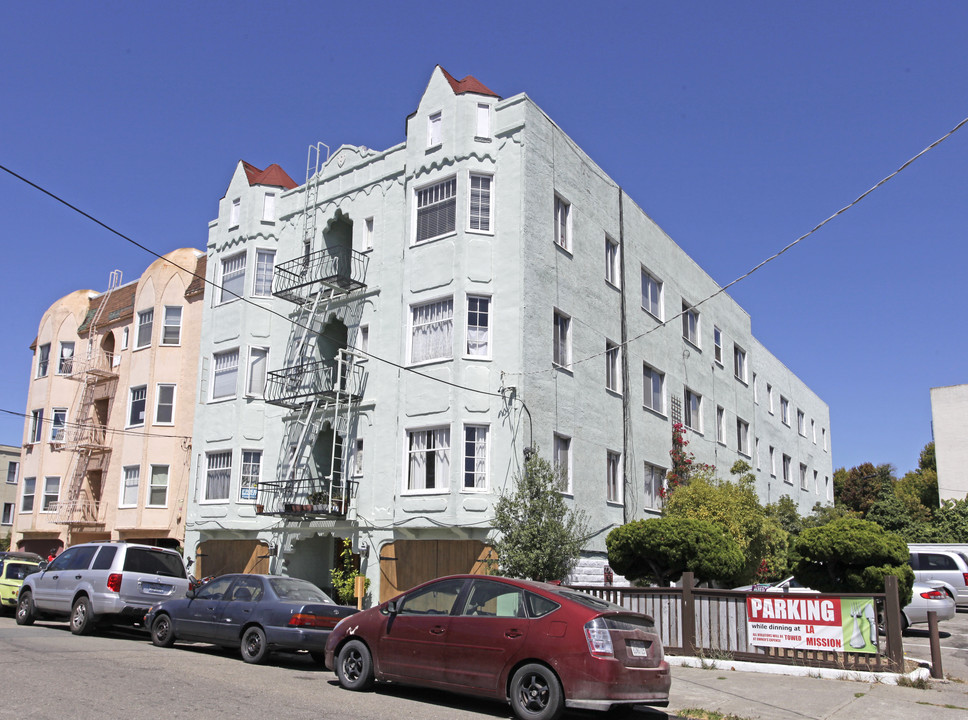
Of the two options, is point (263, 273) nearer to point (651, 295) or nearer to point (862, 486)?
point (651, 295)

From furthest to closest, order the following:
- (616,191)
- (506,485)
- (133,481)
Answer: (133,481), (616,191), (506,485)

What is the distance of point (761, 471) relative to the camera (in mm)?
38719

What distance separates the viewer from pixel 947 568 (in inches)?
963

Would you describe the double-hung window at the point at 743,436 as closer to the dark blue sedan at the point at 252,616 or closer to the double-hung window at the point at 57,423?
the dark blue sedan at the point at 252,616

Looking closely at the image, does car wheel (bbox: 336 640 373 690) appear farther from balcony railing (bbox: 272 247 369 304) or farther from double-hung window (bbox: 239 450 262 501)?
double-hung window (bbox: 239 450 262 501)

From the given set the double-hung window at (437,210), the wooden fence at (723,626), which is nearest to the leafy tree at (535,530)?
the wooden fence at (723,626)

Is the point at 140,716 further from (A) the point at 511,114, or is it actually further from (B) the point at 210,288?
(B) the point at 210,288

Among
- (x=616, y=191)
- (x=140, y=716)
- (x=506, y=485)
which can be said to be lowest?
(x=140, y=716)

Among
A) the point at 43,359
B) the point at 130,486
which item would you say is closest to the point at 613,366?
the point at 130,486

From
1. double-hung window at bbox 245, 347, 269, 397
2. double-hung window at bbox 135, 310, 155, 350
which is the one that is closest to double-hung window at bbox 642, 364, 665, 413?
double-hung window at bbox 245, 347, 269, 397

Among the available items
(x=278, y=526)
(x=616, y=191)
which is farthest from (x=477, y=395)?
(x=616, y=191)

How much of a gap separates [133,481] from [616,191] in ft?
64.8

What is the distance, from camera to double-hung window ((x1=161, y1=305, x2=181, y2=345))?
3145 centimetres

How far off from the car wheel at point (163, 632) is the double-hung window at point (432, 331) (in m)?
9.24
